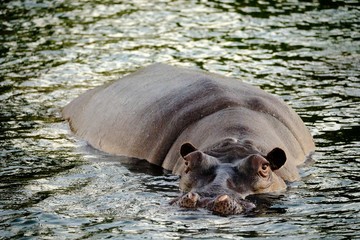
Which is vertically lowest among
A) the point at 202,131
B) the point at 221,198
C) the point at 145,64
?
the point at 145,64

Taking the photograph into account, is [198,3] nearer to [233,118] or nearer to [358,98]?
[358,98]

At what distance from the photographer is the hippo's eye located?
735 centimetres

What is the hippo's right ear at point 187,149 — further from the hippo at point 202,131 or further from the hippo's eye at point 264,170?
the hippo's eye at point 264,170

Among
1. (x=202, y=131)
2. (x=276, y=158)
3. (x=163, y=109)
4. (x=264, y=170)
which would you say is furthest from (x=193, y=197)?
(x=163, y=109)

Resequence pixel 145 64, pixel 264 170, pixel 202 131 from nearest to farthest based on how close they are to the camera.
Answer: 1. pixel 264 170
2. pixel 202 131
3. pixel 145 64

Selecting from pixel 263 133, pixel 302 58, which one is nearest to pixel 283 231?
pixel 263 133

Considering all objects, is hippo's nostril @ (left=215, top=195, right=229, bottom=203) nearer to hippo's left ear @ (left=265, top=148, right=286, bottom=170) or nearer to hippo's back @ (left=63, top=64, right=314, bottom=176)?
hippo's left ear @ (left=265, top=148, right=286, bottom=170)

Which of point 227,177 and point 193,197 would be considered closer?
point 193,197

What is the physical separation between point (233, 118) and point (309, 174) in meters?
1.04

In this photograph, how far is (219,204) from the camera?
657cm

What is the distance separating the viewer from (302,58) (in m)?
14.8

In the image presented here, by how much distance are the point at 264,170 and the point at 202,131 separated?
142 cm

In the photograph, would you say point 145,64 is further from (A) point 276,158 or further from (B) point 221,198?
(B) point 221,198

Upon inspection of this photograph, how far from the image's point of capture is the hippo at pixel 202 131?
7230mm
